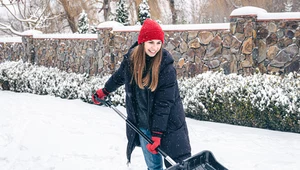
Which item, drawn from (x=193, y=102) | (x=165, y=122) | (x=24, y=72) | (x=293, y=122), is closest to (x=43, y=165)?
(x=165, y=122)

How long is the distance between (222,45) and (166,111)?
15.7 ft

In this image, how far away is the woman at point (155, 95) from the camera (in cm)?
258

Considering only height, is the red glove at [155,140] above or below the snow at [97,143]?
above

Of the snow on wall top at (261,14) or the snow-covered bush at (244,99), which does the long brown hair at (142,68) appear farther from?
the snow on wall top at (261,14)

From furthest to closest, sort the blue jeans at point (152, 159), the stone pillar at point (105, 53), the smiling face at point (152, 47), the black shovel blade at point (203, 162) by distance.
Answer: the stone pillar at point (105, 53), the blue jeans at point (152, 159), the smiling face at point (152, 47), the black shovel blade at point (203, 162)

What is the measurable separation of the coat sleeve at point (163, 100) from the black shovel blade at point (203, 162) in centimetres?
45

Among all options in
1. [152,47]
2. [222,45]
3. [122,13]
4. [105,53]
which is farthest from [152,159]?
[122,13]

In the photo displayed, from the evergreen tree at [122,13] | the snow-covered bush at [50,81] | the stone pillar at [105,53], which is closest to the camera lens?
the snow-covered bush at [50,81]

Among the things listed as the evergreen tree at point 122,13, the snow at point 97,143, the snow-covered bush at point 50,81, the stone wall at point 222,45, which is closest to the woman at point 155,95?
the snow at point 97,143

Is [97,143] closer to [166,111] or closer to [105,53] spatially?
[166,111]

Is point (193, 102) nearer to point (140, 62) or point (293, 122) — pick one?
point (293, 122)

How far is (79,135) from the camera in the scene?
17.8 feet

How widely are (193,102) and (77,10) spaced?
12678mm

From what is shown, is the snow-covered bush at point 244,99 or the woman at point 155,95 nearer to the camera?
the woman at point 155,95
